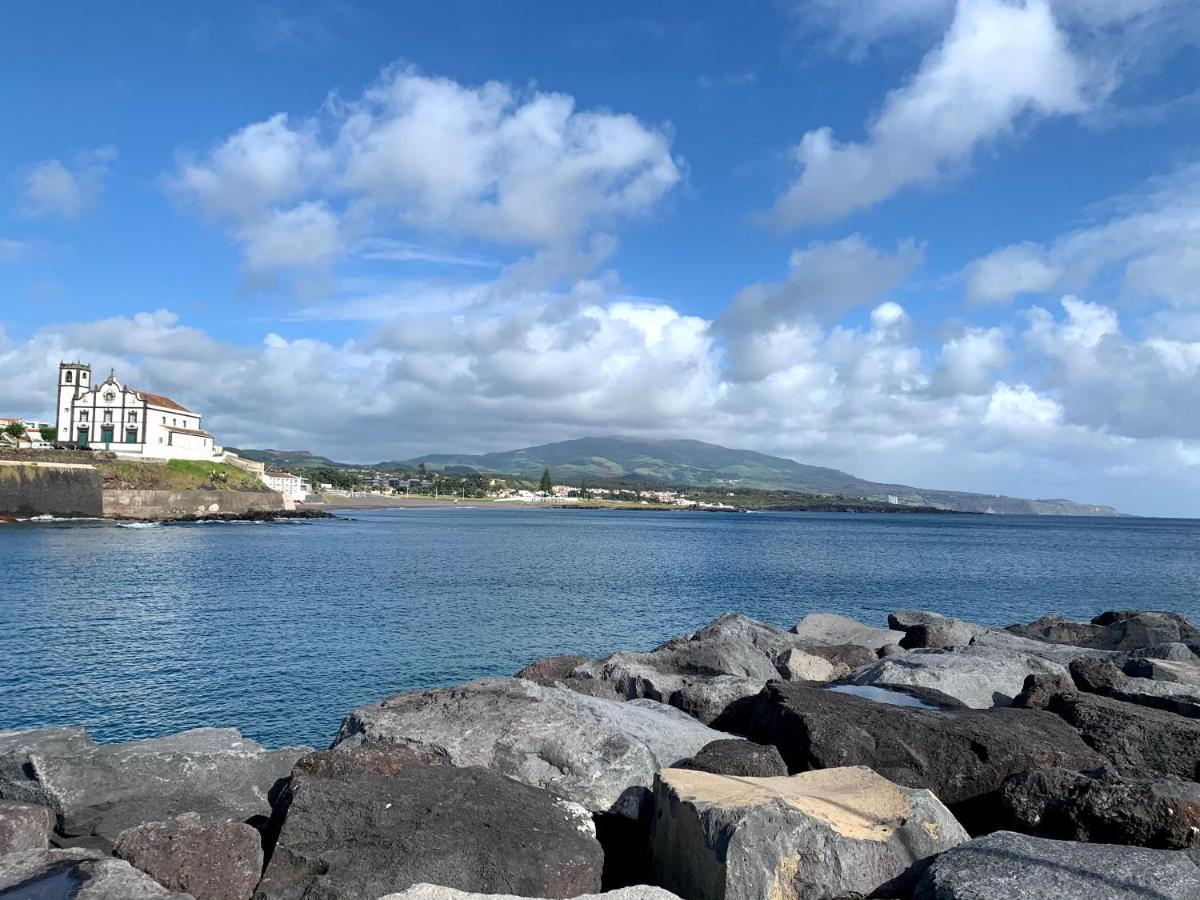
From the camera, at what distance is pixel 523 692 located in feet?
34.6

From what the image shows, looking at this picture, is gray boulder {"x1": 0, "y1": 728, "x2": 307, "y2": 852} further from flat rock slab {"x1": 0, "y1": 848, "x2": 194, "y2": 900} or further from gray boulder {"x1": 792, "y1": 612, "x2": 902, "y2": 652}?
gray boulder {"x1": 792, "y1": 612, "x2": 902, "y2": 652}

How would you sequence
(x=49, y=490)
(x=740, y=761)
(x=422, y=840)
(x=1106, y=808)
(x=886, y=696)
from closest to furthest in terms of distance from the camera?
(x=1106, y=808), (x=422, y=840), (x=740, y=761), (x=886, y=696), (x=49, y=490)

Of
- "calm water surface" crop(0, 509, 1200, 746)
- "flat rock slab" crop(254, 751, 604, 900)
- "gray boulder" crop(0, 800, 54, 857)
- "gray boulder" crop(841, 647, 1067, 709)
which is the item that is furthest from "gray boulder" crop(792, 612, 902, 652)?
"gray boulder" crop(0, 800, 54, 857)

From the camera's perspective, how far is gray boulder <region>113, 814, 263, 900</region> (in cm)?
668

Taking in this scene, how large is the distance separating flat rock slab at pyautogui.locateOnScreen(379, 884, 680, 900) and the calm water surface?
10862 mm

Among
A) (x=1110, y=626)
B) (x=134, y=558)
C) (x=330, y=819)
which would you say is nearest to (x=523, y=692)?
(x=330, y=819)

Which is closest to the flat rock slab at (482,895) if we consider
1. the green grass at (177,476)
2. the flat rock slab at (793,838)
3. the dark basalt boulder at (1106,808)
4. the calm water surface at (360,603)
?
the flat rock slab at (793,838)

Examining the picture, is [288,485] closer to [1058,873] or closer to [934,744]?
[934,744]

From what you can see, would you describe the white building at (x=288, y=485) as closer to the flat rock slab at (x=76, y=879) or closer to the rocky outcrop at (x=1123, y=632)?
the rocky outcrop at (x=1123, y=632)

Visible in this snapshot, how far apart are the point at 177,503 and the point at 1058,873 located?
110 m

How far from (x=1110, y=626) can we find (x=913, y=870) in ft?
73.6

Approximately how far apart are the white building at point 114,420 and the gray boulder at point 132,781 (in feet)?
352

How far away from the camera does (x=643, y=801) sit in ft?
29.2

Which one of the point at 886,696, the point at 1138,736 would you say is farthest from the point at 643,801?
the point at 1138,736
